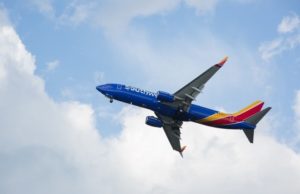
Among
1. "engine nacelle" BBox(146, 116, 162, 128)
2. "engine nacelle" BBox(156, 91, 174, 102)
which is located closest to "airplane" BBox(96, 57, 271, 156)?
"engine nacelle" BBox(156, 91, 174, 102)

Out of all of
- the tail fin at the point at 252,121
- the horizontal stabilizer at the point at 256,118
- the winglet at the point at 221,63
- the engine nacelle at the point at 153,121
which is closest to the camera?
the winglet at the point at 221,63

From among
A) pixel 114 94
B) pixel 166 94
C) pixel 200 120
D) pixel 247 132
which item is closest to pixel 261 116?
pixel 247 132

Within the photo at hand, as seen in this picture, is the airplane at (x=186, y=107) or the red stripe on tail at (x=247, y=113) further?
the red stripe on tail at (x=247, y=113)

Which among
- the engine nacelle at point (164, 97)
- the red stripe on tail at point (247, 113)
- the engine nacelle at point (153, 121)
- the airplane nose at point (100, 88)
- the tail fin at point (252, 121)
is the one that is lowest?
the tail fin at point (252, 121)

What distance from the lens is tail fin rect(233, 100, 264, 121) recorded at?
12056 centimetres

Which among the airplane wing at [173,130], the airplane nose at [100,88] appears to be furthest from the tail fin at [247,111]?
the airplane nose at [100,88]

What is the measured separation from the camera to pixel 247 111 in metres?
121

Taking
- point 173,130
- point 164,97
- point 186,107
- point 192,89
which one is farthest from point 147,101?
point 173,130

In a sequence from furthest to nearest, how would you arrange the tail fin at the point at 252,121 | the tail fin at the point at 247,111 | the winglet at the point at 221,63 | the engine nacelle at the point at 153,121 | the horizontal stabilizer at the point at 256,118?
the engine nacelle at the point at 153,121, the tail fin at the point at 247,111, the tail fin at the point at 252,121, the horizontal stabilizer at the point at 256,118, the winglet at the point at 221,63

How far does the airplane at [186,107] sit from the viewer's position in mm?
113812

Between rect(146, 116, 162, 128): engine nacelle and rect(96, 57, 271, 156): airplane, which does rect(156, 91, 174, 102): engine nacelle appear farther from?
rect(146, 116, 162, 128): engine nacelle

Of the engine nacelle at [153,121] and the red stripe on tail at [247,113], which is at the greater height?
the engine nacelle at [153,121]

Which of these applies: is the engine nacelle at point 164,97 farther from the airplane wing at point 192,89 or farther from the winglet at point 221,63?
the winglet at point 221,63

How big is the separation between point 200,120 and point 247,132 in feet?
32.3
